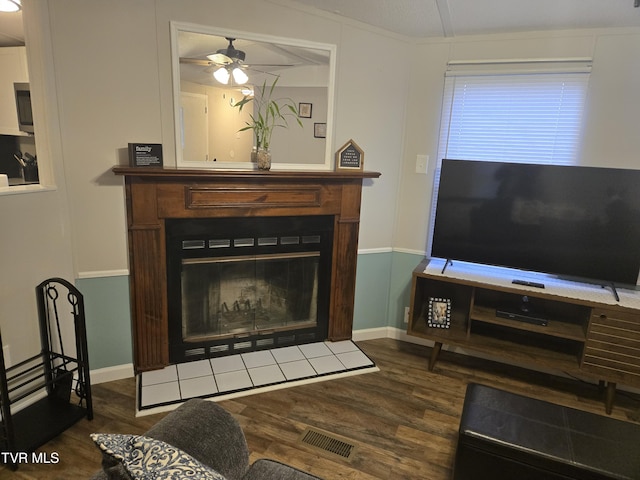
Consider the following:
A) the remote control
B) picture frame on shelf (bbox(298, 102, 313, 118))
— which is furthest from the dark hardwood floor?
picture frame on shelf (bbox(298, 102, 313, 118))

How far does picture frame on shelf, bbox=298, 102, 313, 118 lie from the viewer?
9.02 ft

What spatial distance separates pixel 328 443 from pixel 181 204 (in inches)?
62.7

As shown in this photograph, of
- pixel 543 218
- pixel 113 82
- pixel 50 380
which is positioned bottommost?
pixel 50 380

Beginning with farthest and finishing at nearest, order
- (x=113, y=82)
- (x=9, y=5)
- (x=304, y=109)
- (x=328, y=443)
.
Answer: (x=304, y=109), (x=113, y=82), (x=328, y=443), (x=9, y=5)

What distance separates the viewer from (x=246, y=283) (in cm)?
288

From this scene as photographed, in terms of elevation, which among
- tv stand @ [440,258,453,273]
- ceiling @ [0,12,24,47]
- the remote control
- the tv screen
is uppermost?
ceiling @ [0,12,24,47]

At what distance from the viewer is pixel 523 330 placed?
2.79 metres

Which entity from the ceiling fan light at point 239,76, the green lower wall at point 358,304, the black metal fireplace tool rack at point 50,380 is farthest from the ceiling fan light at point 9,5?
the green lower wall at point 358,304

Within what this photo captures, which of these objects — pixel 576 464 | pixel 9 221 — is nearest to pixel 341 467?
pixel 576 464

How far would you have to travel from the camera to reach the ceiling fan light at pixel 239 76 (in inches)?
100

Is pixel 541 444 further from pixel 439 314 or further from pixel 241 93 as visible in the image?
pixel 241 93

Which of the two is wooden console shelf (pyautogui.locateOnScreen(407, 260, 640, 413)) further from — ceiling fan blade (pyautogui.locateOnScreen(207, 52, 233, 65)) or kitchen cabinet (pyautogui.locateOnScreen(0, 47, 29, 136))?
kitchen cabinet (pyautogui.locateOnScreen(0, 47, 29, 136))

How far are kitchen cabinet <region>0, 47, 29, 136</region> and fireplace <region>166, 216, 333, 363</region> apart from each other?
1.82m

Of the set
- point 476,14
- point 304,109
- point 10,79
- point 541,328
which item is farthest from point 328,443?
point 10,79
